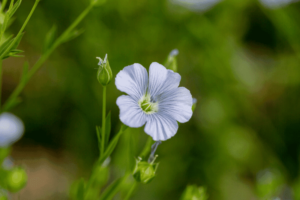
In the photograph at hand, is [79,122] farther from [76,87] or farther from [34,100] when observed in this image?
[34,100]

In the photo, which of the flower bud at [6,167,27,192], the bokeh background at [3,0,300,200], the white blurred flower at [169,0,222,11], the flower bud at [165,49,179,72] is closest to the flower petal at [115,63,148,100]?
the flower bud at [165,49,179,72]

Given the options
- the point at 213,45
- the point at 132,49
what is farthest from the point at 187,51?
the point at 132,49

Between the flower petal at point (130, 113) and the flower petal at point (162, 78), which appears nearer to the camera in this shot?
the flower petal at point (130, 113)

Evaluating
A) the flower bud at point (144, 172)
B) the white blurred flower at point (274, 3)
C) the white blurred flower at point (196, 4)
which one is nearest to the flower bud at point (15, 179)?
the flower bud at point (144, 172)

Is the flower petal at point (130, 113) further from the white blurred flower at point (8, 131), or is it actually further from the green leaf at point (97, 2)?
the white blurred flower at point (8, 131)

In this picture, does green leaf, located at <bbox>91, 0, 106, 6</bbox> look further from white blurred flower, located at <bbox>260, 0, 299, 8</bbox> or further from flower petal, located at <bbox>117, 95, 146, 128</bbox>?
white blurred flower, located at <bbox>260, 0, 299, 8</bbox>

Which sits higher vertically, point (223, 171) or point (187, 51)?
point (187, 51)
